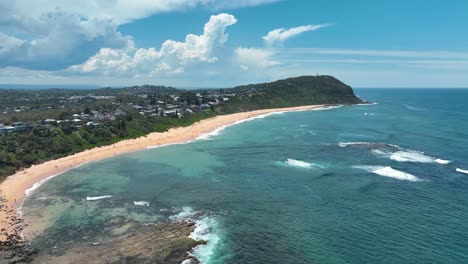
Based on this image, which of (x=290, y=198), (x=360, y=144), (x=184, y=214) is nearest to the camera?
(x=184, y=214)

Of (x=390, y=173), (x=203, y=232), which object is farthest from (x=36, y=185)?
(x=390, y=173)

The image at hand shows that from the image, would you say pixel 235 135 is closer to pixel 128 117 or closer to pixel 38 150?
pixel 128 117

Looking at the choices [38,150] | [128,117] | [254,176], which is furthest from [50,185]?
[128,117]

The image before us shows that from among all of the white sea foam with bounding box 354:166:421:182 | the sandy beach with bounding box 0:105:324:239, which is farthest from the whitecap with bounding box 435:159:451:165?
the sandy beach with bounding box 0:105:324:239

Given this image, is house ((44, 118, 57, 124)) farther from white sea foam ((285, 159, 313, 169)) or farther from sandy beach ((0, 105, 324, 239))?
white sea foam ((285, 159, 313, 169))

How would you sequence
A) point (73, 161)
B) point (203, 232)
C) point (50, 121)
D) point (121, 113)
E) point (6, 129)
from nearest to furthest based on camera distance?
point (203, 232), point (73, 161), point (6, 129), point (50, 121), point (121, 113)

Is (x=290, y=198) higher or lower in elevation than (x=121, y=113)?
lower

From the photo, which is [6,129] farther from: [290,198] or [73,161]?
[290,198]

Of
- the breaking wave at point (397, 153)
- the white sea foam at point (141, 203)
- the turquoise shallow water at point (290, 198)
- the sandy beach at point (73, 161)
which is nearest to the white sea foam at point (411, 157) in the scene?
the breaking wave at point (397, 153)

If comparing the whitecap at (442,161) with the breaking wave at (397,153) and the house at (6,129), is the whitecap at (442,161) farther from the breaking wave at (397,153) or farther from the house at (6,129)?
the house at (6,129)

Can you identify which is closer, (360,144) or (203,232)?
(203,232)
